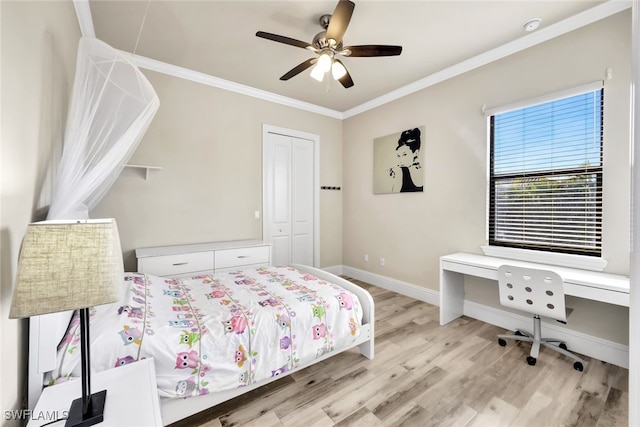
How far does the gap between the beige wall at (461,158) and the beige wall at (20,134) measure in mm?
3413

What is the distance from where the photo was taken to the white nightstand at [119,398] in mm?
1042

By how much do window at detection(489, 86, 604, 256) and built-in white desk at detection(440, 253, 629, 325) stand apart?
231 mm

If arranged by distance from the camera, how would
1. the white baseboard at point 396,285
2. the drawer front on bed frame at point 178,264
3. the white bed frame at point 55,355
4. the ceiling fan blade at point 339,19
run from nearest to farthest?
1. the white bed frame at point 55,355
2. the ceiling fan blade at point 339,19
3. the drawer front on bed frame at point 178,264
4. the white baseboard at point 396,285

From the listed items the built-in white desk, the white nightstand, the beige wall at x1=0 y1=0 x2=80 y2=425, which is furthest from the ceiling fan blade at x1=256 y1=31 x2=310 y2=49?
the built-in white desk

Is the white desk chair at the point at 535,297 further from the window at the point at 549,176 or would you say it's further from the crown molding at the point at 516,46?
the crown molding at the point at 516,46

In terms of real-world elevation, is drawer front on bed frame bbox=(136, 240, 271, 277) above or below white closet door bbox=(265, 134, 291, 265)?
below

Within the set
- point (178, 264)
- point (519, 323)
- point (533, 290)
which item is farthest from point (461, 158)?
point (178, 264)

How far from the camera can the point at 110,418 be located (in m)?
1.04

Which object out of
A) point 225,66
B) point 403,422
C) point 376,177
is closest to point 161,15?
point 225,66

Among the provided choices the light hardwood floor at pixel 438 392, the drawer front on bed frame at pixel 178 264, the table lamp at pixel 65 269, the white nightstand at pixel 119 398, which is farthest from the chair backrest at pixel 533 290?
the drawer front on bed frame at pixel 178 264

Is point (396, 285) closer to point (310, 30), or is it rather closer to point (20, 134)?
point (310, 30)

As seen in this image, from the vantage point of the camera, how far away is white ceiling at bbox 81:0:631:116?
87.4 inches

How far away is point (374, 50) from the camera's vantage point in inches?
87.2

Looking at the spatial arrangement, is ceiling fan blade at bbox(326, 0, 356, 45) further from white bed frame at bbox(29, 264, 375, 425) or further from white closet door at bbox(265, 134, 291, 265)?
white closet door at bbox(265, 134, 291, 265)
